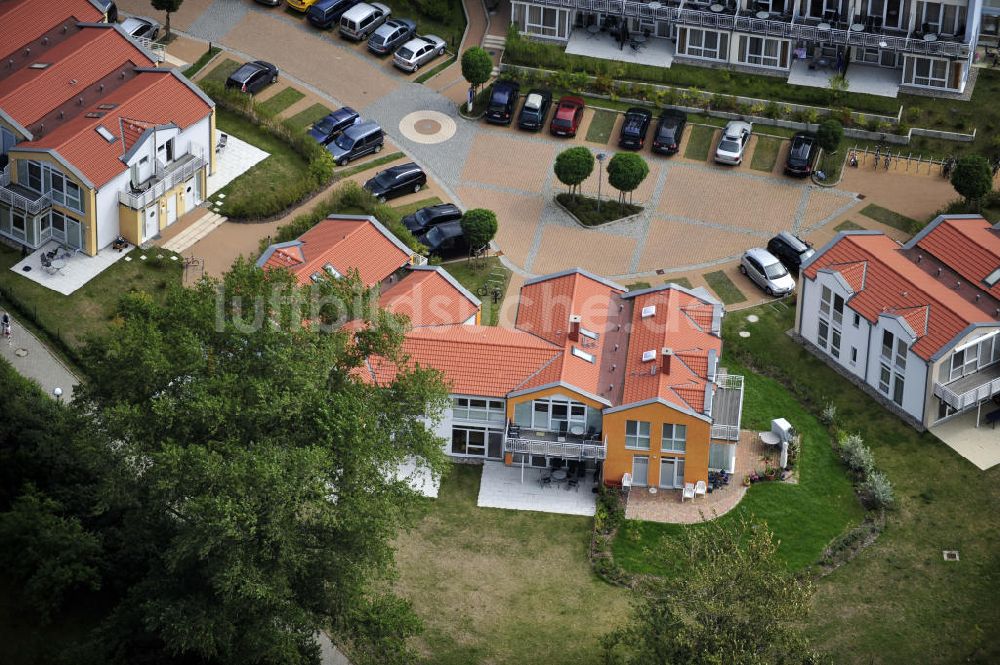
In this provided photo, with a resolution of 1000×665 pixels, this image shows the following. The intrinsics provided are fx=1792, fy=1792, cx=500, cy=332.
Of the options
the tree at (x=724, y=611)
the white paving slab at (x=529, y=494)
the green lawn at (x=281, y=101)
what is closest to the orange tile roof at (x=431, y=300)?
the white paving slab at (x=529, y=494)

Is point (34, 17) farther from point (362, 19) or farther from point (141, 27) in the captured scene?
point (362, 19)

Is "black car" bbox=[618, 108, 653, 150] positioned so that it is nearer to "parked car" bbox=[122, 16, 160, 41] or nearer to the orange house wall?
the orange house wall

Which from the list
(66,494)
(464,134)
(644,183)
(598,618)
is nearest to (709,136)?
(644,183)

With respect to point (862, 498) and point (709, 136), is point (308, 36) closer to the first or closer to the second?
point (709, 136)

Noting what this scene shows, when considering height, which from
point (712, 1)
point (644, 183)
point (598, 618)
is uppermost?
point (712, 1)

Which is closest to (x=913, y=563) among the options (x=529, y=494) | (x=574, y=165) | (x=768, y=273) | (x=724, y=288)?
(x=529, y=494)

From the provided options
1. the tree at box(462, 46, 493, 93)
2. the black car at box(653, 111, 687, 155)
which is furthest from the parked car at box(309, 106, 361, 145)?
the black car at box(653, 111, 687, 155)

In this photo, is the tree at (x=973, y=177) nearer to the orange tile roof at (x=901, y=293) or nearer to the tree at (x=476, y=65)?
the orange tile roof at (x=901, y=293)
